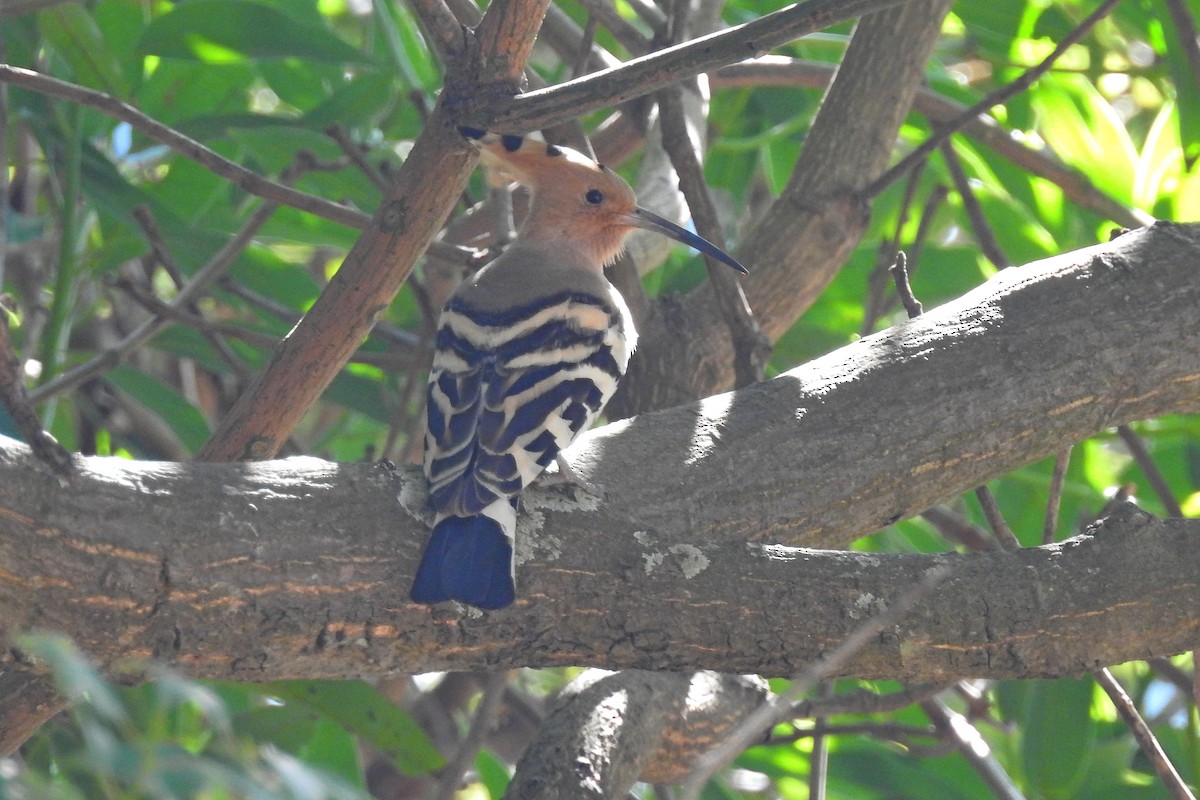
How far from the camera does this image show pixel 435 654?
1723 millimetres

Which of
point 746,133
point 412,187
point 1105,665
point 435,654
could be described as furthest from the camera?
point 746,133

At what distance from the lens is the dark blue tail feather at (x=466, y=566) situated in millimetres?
1600

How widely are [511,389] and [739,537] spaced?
493 millimetres

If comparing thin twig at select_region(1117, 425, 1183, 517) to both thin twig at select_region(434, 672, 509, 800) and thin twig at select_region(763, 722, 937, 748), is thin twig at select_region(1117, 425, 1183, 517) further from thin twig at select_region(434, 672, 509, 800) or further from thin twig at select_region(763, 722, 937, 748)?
thin twig at select_region(434, 672, 509, 800)

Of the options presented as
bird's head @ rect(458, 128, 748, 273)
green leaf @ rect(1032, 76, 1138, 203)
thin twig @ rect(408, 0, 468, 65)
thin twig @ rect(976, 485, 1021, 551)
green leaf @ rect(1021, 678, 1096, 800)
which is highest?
green leaf @ rect(1032, 76, 1138, 203)

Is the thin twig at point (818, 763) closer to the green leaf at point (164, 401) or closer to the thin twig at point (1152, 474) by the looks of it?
the thin twig at point (1152, 474)

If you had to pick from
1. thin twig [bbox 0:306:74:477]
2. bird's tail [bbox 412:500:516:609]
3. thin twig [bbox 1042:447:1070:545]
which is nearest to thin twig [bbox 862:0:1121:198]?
thin twig [bbox 1042:447:1070:545]

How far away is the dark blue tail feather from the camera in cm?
160

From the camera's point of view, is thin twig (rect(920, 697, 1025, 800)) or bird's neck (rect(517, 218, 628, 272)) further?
bird's neck (rect(517, 218, 628, 272))

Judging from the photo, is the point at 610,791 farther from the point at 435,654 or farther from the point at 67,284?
the point at 67,284

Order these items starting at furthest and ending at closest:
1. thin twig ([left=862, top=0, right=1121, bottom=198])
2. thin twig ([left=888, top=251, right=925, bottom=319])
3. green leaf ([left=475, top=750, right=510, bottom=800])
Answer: green leaf ([left=475, top=750, right=510, bottom=800]), thin twig ([left=862, top=0, right=1121, bottom=198]), thin twig ([left=888, top=251, right=925, bottom=319])

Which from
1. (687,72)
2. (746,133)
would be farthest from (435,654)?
(746,133)

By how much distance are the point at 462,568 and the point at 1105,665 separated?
0.91 metres

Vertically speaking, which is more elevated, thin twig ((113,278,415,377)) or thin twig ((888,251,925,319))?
thin twig ((888,251,925,319))
